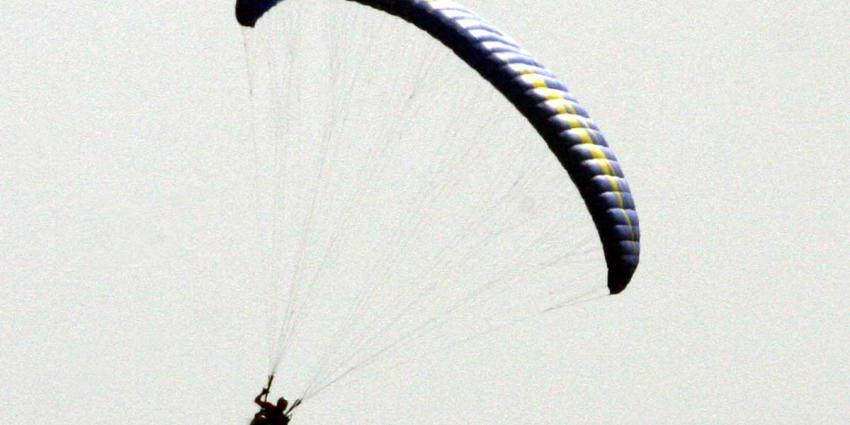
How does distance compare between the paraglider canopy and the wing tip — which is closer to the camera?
the wing tip

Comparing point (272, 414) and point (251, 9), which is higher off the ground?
point (251, 9)

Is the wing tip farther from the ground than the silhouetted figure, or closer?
farther from the ground

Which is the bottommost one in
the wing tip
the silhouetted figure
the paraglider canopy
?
the silhouetted figure

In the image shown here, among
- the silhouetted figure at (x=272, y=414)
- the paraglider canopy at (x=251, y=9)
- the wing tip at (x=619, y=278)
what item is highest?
the paraglider canopy at (x=251, y=9)

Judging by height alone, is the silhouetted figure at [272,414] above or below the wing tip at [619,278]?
below

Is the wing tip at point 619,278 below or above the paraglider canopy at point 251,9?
below

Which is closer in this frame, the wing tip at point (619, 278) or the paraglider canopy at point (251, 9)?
the wing tip at point (619, 278)

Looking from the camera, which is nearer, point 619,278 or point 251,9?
point 619,278

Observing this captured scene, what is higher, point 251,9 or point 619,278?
point 251,9

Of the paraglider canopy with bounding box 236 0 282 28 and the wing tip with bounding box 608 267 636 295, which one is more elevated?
the paraglider canopy with bounding box 236 0 282 28

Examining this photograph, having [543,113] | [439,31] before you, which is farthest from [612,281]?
[439,31]

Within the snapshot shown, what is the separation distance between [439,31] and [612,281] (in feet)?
13.0

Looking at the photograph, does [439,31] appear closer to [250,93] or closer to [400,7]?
[400,7]

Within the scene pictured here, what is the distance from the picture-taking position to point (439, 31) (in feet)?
74.4
